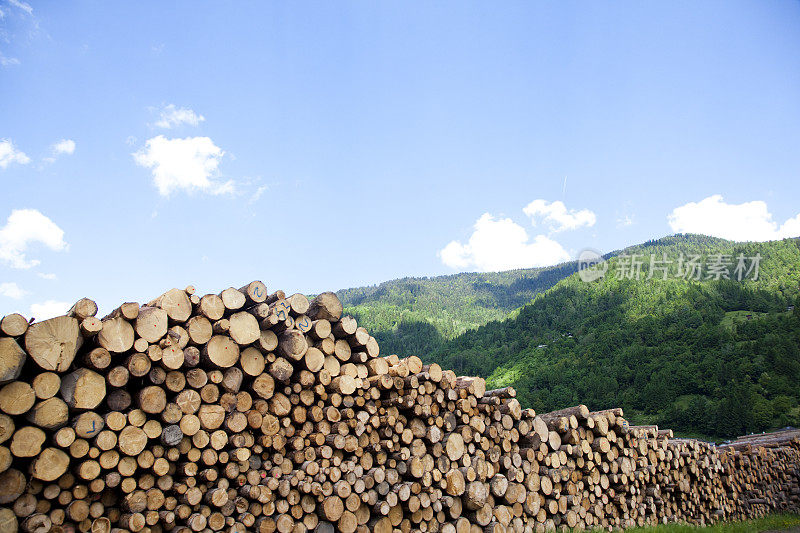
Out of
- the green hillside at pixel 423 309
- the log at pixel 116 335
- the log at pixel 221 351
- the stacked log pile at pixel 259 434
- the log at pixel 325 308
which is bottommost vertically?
the green hillside at pixel 423 309

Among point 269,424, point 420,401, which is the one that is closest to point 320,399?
point 269,424

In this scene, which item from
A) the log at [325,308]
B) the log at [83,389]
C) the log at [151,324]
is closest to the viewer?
the log at [83,389]

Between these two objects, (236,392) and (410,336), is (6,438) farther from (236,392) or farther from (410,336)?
(410,336)

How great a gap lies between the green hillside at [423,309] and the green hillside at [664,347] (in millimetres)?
13911

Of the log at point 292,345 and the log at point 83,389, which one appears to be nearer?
the log at point 83,389

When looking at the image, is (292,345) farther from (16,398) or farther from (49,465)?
(16,398)

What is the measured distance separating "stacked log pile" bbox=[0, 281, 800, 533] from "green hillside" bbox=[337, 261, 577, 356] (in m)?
94.9

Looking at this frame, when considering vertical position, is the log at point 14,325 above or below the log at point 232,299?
below

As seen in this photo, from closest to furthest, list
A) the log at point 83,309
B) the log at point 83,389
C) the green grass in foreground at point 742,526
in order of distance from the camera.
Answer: the log at point 83,389 → the log at point 83,309 → the green grass in foreground at point 742,526

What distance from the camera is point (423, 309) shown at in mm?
159000

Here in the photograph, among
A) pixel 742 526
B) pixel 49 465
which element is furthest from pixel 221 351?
pixel 742 526

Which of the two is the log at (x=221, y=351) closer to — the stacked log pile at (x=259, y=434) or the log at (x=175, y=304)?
the stacked log pile at (x=259, y=434)

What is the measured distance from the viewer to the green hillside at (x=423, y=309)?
114 m

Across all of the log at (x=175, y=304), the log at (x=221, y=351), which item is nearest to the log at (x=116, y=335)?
the log at (x=175, y=304)
